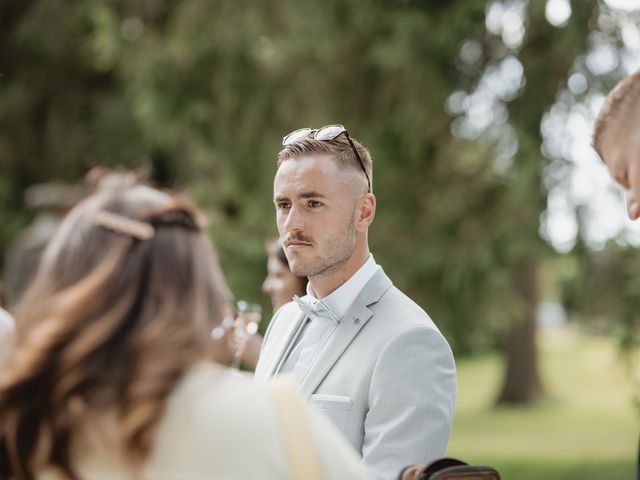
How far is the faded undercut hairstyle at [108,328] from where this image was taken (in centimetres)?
170

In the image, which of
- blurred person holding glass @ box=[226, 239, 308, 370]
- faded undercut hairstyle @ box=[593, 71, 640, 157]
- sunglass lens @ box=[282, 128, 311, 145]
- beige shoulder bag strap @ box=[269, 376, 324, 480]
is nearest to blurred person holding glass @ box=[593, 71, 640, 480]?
faded undercut hairstyle @ box=[593, 71, 640, 157]

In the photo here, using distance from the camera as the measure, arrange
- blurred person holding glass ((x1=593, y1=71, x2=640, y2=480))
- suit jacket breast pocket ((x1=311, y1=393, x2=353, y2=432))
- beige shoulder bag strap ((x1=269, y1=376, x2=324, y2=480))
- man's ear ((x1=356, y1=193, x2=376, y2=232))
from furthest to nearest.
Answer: man's ear ((x1=356, y1=193, x2=376, y2=232)) < suit jacket breast pocket ((x1=311, y1=393, x2=353, y2=432)) < blurred person holding glass ((x1=593, y1=71, x2=640, y2=480)) < beige shoulder bag strap ((x1=269, y1=376, x2=324, y2=480))

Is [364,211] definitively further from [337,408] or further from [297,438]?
[297,438]

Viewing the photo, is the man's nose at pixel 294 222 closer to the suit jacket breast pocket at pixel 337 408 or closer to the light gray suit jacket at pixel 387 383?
the light gray suit jacket at pixel 387 383

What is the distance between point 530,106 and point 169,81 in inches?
190

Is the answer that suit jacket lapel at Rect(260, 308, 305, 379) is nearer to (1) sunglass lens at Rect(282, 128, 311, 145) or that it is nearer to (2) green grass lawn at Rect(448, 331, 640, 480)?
(1) sunglass lens at Rect(282, 128, 311, 145)

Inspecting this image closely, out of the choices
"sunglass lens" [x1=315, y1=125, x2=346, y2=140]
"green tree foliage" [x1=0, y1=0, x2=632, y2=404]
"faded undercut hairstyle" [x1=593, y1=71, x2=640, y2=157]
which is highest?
"green tree foliage" [x1=0, y1=0, x2=632, y2=404]

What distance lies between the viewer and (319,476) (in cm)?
168

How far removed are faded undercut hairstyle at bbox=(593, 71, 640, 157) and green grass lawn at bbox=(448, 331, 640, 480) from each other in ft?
29.7

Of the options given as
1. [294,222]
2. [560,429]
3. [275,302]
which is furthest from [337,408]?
[560,429]

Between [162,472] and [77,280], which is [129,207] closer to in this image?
[77,280]

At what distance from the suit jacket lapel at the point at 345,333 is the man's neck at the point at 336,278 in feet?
0.28

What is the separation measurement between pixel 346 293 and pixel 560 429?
16.8m

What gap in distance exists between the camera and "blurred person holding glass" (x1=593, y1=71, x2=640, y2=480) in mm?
2197
